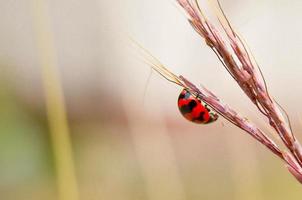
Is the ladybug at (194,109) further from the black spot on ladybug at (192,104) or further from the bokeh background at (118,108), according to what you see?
the bokeh background at (118,108)

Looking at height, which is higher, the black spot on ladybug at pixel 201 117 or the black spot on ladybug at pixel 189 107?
the black spot on ladybug at pixel 189 107

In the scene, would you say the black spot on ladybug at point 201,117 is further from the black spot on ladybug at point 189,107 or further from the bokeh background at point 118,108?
the bokeh background at point 118,108

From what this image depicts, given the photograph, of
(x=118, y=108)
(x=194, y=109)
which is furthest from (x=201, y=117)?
(x=118, y=108)

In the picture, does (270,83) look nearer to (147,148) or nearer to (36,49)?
(147,148)

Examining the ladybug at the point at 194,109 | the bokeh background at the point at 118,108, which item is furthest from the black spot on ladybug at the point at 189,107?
the bokeh background at the point at 118,108

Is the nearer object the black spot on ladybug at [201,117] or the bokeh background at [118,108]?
the black spot on ladybug at [201,117]

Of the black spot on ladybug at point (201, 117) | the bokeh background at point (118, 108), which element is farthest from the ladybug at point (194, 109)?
the bokeh background at point (118, 108)

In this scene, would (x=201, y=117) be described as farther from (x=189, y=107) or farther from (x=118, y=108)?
(x=118, y=108)
